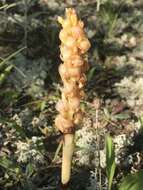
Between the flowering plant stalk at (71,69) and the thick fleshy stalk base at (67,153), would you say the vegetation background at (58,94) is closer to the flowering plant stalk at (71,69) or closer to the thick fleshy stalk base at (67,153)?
the thick fleshy stalk base at (67,153)

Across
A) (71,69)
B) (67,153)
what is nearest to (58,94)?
(67,153)

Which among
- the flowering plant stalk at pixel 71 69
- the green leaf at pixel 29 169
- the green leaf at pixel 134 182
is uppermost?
the flowering plant stalk at pixel 71 69

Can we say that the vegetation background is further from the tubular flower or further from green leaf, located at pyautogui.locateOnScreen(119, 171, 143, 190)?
the tubular flower

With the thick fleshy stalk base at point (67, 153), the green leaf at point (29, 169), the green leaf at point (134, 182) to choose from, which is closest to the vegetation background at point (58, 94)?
the green leaf at point (29, 169)

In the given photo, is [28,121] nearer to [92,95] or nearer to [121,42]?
[92,95]

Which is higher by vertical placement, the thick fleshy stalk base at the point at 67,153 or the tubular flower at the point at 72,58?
the tubular flower at the point at 72,58

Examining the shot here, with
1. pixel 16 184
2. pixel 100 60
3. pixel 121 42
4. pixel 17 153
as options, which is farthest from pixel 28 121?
pixel 121 42

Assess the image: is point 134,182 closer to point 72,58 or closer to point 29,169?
point 29,169
